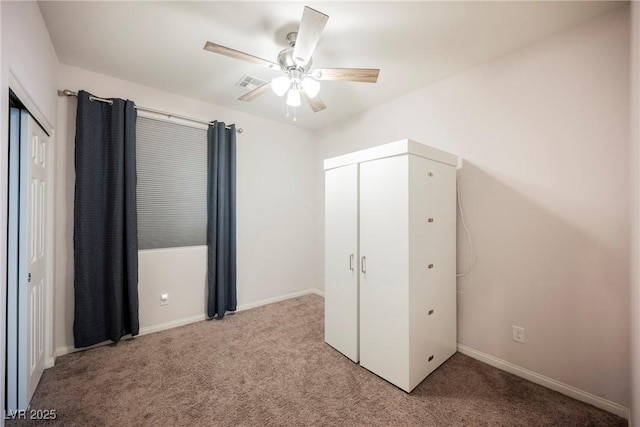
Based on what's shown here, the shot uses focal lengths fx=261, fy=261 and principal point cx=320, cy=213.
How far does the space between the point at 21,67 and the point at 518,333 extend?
389cm

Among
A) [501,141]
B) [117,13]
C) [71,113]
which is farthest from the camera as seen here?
[71,113]

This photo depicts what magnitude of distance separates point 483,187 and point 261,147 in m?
2.78

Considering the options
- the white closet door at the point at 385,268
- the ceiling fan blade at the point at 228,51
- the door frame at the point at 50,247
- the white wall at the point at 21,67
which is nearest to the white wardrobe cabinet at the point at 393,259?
the white closet door at the point at 385,268

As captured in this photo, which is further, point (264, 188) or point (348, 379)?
point (264, 188)

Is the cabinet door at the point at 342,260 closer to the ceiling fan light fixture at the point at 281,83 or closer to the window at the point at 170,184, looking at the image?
the ceiling fan light fixture at the point at 281,83

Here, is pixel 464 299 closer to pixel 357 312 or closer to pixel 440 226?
pixel 440 226

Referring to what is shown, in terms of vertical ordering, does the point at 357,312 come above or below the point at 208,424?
above

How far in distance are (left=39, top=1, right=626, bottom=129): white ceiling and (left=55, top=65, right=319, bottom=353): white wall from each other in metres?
0.35

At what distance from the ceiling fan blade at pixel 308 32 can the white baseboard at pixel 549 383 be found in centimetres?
283

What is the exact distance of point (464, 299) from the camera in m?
2.46

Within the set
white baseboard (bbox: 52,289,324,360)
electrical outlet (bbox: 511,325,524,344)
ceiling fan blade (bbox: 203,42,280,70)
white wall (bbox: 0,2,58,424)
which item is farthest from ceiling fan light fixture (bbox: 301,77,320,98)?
white baseboard (bbox: 52,289,324,360)

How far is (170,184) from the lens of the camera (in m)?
2.99

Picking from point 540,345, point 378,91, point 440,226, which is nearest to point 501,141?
point 440,226

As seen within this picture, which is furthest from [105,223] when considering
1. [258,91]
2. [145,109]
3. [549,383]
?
[549,383]
